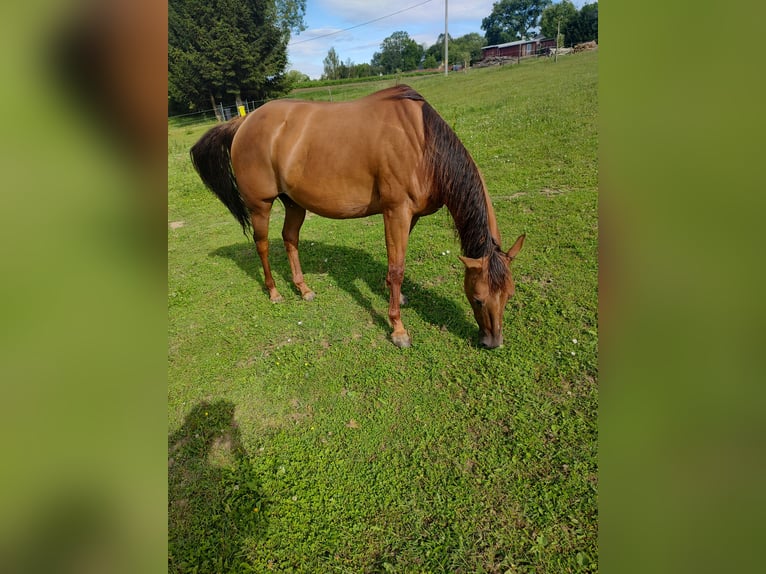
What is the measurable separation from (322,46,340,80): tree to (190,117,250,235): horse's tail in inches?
2300

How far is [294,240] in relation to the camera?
5.12 meters

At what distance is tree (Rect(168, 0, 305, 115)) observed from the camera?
2878cm

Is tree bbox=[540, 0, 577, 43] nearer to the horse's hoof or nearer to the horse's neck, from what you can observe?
the horse's neck

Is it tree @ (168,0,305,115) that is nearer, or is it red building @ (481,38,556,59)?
tree @ (168,0,305,115)

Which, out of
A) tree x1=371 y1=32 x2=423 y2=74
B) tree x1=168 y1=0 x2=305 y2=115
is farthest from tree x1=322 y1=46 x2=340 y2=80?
tree x1=168 y1=0 x2=305 y2=115

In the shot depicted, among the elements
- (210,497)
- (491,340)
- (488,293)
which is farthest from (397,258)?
(210,497)

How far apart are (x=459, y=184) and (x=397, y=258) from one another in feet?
3.14
